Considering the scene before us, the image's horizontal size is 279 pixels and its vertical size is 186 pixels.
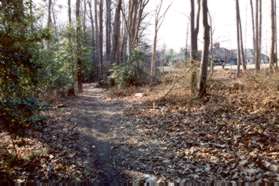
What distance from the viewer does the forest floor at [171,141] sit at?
7625 millimetres

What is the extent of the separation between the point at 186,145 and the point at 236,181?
2.46 metres

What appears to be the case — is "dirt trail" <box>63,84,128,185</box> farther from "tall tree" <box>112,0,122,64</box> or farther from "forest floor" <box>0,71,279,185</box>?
"tall tree" <box>112,0,122,64</box>

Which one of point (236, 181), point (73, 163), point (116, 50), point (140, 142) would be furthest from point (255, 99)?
point (116, 50)

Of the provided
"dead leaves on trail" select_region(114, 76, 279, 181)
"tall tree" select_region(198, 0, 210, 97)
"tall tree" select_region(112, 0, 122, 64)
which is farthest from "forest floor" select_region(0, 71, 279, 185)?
"tall tree" select_region(112, 0, 122, 64)

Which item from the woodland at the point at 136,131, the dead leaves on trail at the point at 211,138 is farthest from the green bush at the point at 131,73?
the dead leaves on trail at the point at 211,138

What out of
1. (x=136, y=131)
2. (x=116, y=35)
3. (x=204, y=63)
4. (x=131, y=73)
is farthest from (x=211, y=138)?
(x=116, y=35)

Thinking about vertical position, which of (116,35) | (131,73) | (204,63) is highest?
(116,35)

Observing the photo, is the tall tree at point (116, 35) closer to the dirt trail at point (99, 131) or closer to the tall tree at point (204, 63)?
the dirt trail at point (99, 131)

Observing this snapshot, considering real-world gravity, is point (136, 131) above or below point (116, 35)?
below

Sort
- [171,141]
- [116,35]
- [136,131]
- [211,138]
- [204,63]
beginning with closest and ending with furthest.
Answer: [211,138], [171,141], [136,131], [204,63], [116,35]

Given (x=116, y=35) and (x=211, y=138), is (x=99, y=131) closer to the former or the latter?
(x=211, y=138)

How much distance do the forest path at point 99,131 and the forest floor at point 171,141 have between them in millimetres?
25

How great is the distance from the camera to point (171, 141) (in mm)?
9672

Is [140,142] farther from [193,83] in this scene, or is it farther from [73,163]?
[193,83]
